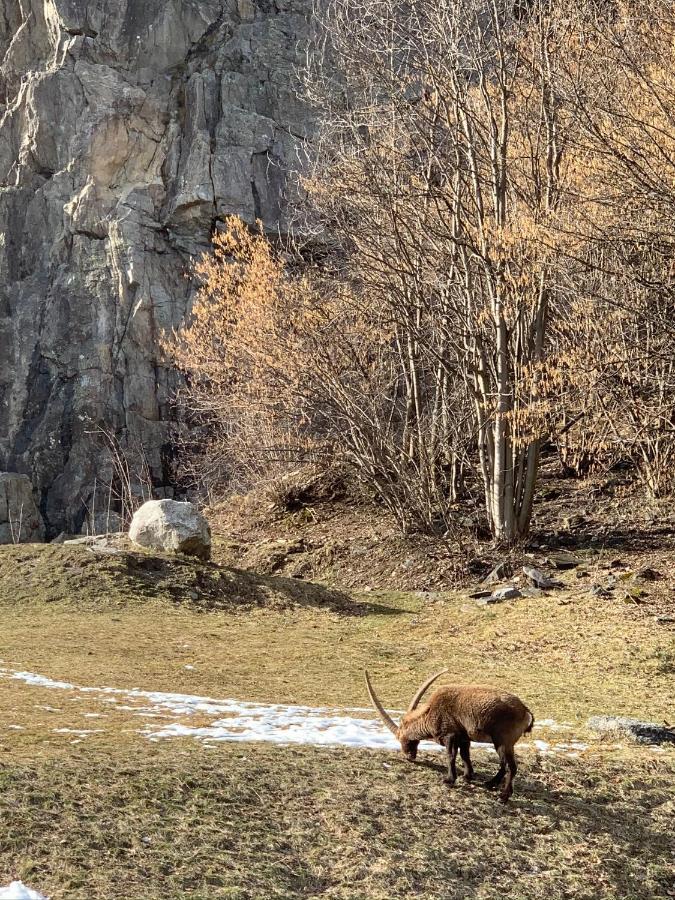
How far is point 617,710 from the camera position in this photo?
709 centimetres

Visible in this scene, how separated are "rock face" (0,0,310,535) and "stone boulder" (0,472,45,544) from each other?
536mm

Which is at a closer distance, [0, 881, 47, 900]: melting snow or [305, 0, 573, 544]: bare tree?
[0, 881, 47, 900]: melting snow

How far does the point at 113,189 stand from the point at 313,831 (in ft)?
111

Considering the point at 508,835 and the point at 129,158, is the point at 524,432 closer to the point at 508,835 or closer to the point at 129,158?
the point at 508,835

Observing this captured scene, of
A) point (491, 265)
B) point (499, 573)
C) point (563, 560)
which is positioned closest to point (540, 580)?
point (499, 573)

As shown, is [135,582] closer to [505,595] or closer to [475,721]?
[505,595]

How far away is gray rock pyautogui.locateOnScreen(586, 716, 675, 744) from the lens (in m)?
5.95

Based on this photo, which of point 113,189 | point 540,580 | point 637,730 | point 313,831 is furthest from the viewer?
point 113,189

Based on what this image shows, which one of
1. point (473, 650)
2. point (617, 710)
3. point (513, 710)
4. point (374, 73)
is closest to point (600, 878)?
point (513, 710)

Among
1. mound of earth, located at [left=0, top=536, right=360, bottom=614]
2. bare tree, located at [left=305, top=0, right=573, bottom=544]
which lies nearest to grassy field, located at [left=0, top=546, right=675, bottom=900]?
mound of earth, located at [left=0, top=536, right=360, bottom=614]

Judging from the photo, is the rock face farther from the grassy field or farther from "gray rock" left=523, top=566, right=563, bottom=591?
the grassy field

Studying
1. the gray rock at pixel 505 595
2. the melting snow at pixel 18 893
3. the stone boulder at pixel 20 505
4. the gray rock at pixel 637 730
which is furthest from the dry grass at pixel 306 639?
the stone boulder at pixel 20 505

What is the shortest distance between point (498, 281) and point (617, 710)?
280 inches

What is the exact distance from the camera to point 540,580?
11.9 metres
